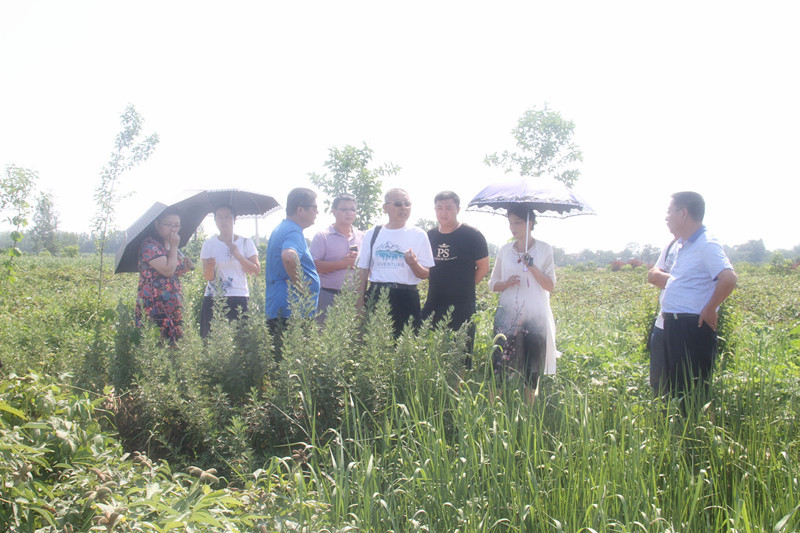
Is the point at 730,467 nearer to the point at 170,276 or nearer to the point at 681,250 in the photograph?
the point at 681,250

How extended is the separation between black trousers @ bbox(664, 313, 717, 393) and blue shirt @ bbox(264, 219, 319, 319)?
8.75ft

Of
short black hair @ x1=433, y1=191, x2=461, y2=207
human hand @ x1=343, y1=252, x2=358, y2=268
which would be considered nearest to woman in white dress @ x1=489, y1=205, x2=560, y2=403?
short black hair @ x1=433, y1=191, x2=461, y2=207

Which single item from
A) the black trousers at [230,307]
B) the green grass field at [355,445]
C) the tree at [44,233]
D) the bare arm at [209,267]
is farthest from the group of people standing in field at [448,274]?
the tree at [44,233]

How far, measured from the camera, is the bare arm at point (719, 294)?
348cm

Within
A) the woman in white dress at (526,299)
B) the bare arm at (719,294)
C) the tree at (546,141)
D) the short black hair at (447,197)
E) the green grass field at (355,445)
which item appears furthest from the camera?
the tree at (546,141)

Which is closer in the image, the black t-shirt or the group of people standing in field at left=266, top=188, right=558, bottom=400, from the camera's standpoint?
the group of people standing in field at left=266, top=188, right=558, bottom=400

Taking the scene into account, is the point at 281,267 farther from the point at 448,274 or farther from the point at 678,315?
the point at 678,315

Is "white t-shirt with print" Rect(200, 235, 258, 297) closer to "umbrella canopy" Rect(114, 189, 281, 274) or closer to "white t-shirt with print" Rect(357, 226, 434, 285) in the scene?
"umbrella canopy" Rect(114, 189, 281, 274)

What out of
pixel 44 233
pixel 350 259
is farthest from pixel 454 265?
pixel 44 233

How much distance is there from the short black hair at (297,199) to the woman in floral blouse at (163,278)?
38.3 inches

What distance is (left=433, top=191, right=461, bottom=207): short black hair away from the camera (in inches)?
174

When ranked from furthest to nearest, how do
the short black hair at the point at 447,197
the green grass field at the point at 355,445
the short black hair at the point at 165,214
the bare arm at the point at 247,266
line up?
the bare arm at the point at 247,266 → the short black hair at the point at 447,197 → the short black hair at the point at 165,214 → the green grass field at the point at 355,445

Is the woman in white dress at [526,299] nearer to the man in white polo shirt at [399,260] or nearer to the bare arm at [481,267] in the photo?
the bare arm at [481,267]

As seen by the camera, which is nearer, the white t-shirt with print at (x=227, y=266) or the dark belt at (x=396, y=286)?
the dark belt at (x=396, y=286)
